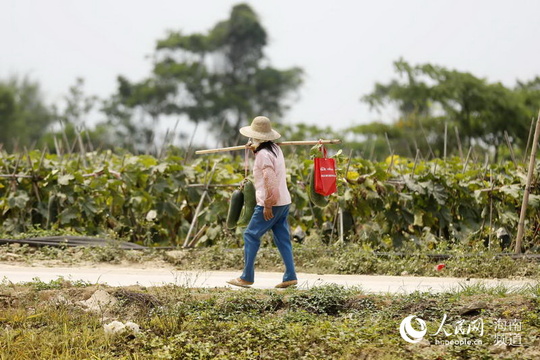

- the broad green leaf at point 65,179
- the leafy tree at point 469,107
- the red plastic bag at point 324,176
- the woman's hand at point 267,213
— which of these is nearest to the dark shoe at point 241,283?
the woman's hand at point 267,213

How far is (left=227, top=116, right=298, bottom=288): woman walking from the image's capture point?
6.90 meters

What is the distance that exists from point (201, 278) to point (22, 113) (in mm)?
44367

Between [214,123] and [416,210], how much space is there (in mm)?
37627

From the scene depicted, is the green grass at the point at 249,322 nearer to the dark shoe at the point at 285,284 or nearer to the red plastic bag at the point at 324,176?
the dark shoe at the point at 285,284

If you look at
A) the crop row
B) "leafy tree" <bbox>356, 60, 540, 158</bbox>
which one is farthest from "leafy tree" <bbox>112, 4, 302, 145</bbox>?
the crop row

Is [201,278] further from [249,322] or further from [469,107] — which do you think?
[469,107]

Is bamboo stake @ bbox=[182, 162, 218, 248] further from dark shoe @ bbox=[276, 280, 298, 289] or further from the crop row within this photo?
Answer: dark shoe @ bbox=[276, 280, 298, 289]

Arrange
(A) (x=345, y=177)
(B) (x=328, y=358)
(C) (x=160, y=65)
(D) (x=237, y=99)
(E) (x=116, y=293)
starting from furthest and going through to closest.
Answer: (C) (x=160, y=65)
(D) (x=237, y=99)
(A) (x=345, y=177)
(E) (x=116, y=293)
(B) (x=328, y=358)

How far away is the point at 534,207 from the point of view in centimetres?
1017

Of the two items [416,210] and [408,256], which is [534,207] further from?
[408,256]

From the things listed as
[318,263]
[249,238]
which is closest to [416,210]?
[318,263]

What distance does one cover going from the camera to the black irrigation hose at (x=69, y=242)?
31.1ft

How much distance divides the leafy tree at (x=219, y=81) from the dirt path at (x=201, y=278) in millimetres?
37185

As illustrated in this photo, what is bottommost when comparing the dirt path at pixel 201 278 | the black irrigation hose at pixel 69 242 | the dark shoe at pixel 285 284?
the dirt path at pixel 201 278
